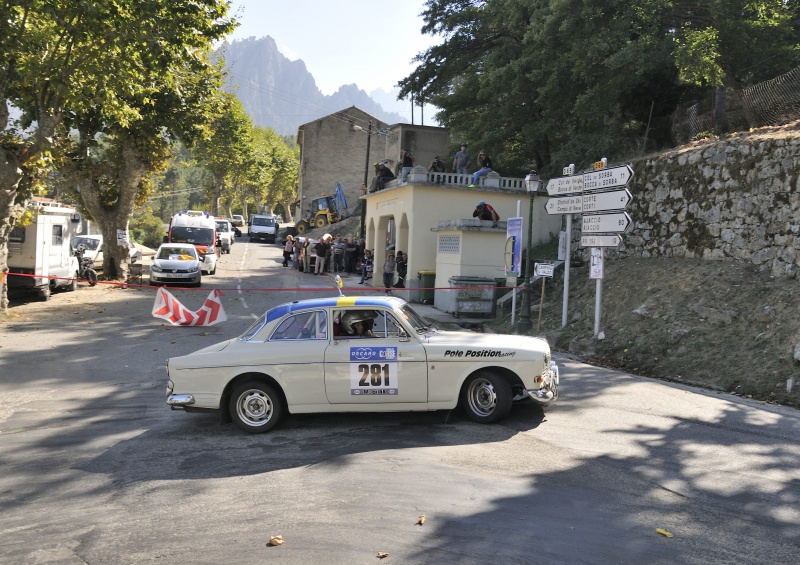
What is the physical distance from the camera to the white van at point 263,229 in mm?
57112

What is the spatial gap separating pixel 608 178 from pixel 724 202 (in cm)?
271

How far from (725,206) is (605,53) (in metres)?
7.53

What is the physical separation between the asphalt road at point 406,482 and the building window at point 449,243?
11412 millimetres

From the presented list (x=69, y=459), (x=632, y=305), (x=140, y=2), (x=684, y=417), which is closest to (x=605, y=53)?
(x=632, y=305)

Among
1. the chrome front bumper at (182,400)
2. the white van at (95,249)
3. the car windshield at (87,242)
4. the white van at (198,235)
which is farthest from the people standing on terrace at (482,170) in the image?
the chrome front bumper at (182,400)

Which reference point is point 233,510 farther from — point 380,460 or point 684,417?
point 684,417

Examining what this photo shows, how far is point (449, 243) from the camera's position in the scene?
21.8 meters

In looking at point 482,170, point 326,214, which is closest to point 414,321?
point 482,170

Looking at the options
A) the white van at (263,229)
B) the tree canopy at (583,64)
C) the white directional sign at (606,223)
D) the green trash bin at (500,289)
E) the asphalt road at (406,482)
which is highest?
the tree canopy at (583,64)

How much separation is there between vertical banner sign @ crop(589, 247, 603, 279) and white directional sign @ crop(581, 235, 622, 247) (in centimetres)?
15

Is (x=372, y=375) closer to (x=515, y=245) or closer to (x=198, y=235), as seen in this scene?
(x=515, y=245)

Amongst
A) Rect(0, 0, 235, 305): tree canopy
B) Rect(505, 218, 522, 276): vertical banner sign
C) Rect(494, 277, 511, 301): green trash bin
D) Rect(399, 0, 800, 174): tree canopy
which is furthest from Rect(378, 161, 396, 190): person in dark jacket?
Rect(505, 218, 522, 276): vertical banner sign

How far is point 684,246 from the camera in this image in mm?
15414

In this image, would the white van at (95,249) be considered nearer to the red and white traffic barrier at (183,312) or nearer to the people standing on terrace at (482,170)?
the red and white traffic barrier at (183,312)
